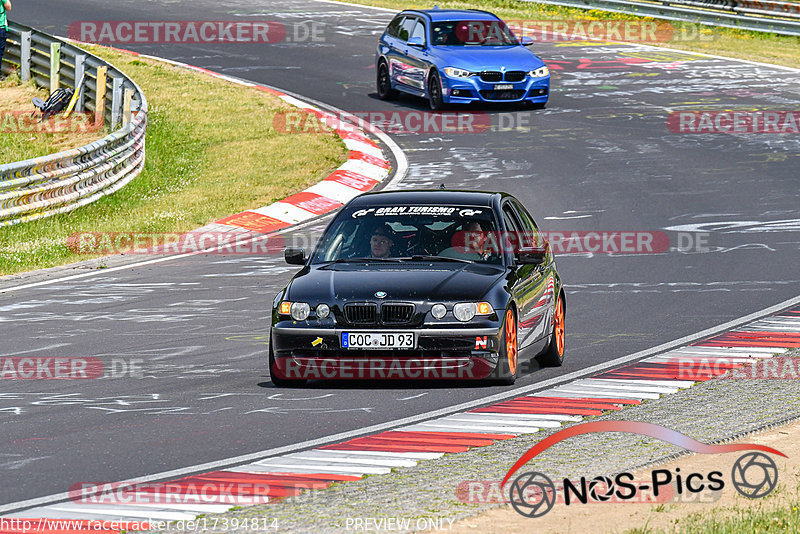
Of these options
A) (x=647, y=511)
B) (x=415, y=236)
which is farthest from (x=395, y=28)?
(x=647, y=511)

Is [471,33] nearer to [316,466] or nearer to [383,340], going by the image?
[383,340]

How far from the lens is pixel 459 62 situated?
25781 millimetres

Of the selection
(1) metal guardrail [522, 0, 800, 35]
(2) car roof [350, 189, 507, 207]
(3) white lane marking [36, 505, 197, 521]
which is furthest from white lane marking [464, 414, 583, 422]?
Result: (1) metal guardrail [522, 0, 800, 35]

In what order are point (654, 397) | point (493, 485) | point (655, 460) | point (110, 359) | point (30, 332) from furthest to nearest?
point (30, 332), point (110, 359), point (654, 397), point (655, 460), point (493, 485)

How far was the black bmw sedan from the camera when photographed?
10.3 metres

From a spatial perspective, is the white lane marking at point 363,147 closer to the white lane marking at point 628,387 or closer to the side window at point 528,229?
the side window at point 528,229

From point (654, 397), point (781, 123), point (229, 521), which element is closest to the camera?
point (229, 521)

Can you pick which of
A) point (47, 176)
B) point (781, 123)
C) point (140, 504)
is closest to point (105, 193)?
point (47, 176)

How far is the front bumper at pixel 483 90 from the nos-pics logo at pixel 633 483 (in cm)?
1786

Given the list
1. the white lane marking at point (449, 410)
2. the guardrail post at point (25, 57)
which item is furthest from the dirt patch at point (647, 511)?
the guardrail post at point (25, 57)

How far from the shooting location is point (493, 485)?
7520 millimetres

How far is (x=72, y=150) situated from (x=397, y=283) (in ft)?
35.5

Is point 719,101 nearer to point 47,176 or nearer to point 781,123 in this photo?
point 781,123

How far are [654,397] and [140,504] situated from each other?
4219 mm
